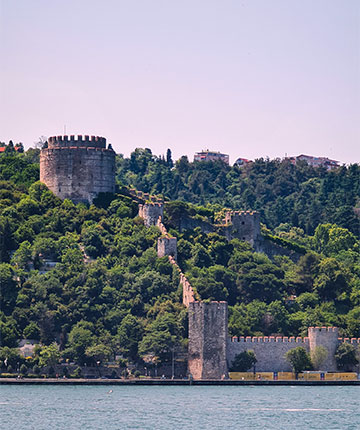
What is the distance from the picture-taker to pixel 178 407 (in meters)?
80.8

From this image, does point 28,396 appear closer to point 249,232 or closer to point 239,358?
point 239,358

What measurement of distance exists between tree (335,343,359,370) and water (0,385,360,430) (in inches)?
82.6

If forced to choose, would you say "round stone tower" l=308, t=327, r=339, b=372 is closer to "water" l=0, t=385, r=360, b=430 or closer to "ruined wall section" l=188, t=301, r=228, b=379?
"water" l=0, t=385, r=360, b=430

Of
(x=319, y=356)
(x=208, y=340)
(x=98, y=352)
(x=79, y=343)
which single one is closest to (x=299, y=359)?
(x=319, y=356)

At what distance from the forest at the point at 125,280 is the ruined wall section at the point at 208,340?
1.44m

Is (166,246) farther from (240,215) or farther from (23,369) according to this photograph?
(23,369)

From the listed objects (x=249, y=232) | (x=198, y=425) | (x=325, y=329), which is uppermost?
(x=249, y=232)

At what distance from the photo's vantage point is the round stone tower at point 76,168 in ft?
371

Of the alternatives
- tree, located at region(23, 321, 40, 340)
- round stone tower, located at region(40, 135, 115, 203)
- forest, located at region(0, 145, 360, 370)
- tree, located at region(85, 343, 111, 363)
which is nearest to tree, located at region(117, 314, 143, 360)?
forest, located at region(0, 145, 360, 370)

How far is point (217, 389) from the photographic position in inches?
3602

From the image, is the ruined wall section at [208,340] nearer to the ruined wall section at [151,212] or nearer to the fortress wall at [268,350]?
the fortress wall at [268,350]

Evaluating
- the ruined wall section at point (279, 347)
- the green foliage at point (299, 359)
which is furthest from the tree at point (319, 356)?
the green foliage at point (299, 359)

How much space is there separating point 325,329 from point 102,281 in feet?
47.4

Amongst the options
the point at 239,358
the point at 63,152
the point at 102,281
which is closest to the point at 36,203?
the point at 63,152
